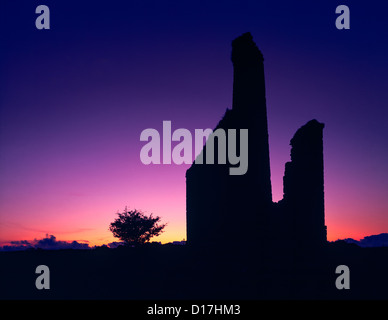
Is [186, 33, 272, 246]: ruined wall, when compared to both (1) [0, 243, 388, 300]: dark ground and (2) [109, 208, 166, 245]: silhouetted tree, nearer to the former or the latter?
(1) [0, 243, 388, 300]: dark ground

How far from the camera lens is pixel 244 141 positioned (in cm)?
1762

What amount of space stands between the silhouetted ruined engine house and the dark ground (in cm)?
99

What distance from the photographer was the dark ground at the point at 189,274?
55.0 feet

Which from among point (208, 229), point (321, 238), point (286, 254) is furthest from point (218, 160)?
point (321, 238)

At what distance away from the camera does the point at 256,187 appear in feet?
57.0

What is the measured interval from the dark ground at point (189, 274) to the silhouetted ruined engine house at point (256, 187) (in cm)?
99

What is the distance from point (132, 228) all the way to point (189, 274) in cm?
2228

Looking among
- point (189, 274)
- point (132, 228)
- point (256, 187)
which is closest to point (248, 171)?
point (256, 187)

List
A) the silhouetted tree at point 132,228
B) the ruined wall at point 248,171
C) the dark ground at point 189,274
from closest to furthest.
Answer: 1. the dark ground at point 189,274
2. the ruined wall at point 248,171
3. the silhouetted tree at point 132,228

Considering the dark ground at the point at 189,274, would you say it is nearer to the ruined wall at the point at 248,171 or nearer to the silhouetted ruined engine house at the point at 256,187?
the silhouetted ruined engine house at the point at 256,187

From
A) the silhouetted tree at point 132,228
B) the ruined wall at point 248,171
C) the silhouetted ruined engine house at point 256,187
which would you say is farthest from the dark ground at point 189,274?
the silhouetted tree at point 132,228

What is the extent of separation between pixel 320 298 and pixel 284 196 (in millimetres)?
5396

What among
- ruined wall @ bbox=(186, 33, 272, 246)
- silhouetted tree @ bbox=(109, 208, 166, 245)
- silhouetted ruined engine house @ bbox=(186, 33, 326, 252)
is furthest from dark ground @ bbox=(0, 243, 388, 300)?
silhouetted tree @ bbox=(109, 208, 166, 245)
